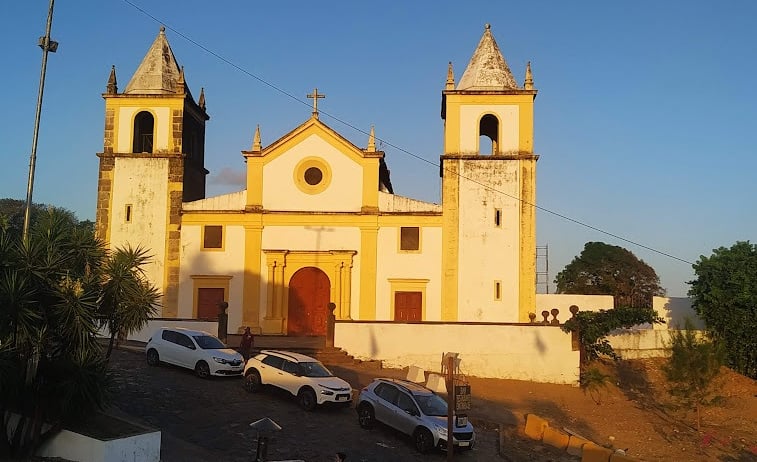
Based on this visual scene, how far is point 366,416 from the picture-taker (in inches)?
715

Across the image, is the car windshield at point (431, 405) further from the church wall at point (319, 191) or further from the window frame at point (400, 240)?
the church wall at point (319, 191)

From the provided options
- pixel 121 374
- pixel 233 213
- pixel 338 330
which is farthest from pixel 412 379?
pixel 233 213

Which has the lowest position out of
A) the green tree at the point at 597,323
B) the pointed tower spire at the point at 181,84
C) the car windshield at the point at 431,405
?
the car windshield at the point at 431,405

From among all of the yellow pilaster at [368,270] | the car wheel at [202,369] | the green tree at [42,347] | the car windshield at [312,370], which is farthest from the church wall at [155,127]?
the green tree at [42,347]

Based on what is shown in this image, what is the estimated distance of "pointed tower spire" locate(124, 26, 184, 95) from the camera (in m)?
32.5

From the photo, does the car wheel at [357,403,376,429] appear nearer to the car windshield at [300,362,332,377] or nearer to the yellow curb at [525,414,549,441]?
the car windshield at [300,362,332,377]

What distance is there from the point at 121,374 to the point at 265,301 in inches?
393

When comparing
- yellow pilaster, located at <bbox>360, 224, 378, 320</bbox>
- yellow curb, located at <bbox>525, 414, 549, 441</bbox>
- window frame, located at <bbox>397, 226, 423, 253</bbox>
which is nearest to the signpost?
yellow curb, located at <bbox>525, 414, 549, 441</bbox>

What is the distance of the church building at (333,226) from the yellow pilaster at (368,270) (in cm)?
4

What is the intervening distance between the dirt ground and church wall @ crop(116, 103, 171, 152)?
671 inches

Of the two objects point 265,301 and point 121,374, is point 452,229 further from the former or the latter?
point 121,374

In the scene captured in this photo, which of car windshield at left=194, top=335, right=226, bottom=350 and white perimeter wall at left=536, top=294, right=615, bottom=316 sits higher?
white perimeter wall at left=536, top=294, right=615, bottom=316

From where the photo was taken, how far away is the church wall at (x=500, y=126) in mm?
31000

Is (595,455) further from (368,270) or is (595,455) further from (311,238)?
(311,238)
